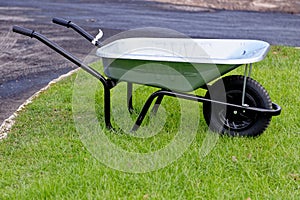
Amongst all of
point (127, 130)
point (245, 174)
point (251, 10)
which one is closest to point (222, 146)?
point (245, 174)

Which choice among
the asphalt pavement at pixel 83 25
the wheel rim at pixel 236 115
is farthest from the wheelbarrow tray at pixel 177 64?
the asphalt pavement at pixel 83 25

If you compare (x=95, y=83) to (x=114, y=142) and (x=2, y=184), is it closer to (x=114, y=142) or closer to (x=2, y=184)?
(x=114, y=142)

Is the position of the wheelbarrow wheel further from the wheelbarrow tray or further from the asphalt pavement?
the asphalt pavement

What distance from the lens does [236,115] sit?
3895mm

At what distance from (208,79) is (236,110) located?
41 centimetres

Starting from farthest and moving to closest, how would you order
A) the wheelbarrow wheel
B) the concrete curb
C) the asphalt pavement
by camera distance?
the asphalt pavement
the concrete curb
the wheelbarrow wheel

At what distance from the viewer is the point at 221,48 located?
166 inches

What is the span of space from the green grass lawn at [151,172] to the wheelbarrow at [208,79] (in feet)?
0.59

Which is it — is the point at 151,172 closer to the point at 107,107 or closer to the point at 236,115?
the point at 107,107

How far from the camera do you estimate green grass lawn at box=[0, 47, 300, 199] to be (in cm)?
317

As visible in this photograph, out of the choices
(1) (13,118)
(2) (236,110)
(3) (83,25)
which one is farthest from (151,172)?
(3) (83,25)

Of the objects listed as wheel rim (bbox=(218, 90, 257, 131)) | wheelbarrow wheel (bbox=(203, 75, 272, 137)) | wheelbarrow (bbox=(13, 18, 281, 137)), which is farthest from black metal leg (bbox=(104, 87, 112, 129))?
wheel rim (bbox=(218, 90, 257, 131))

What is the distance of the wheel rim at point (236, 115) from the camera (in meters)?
3.83

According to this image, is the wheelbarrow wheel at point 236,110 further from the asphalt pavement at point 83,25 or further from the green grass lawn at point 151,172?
the asphalt pavement at point 83,25
